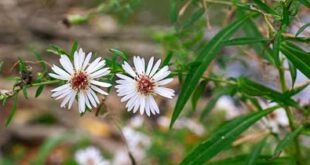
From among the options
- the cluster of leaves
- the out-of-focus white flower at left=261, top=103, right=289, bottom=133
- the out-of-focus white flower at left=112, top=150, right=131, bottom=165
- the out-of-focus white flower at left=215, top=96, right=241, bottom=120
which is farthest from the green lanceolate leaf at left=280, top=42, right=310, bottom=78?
the out-of-focus white flower at left=112, top=150, right=131, bottom=165

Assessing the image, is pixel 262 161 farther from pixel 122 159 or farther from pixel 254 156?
pixel 122 159

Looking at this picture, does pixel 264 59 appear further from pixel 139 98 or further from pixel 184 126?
pixel 184 126

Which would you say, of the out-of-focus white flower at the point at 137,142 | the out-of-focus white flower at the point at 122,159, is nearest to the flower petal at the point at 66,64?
the out-of-focus white flower at the point at 137,142

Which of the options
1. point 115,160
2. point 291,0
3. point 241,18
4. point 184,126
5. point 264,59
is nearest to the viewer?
point 291,0

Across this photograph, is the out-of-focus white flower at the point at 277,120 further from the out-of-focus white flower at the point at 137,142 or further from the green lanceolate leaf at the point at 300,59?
the out-of-focus white flower at the point at 137,142

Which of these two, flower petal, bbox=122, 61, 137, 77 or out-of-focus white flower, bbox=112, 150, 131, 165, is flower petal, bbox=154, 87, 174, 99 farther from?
out-of-focus white flower, bbox=112, 150, 131, 165

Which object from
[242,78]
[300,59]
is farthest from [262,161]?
[300,59]

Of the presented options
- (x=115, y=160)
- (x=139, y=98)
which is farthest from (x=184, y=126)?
(x=139, y=98)
